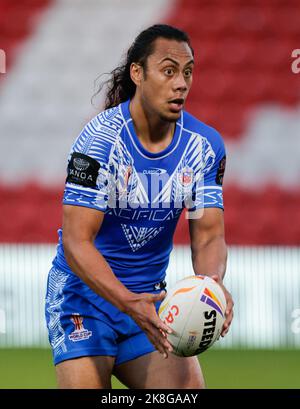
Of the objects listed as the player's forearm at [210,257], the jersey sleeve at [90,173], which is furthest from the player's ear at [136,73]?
the player's forearm at [210,257]

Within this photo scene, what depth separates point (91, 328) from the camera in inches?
183

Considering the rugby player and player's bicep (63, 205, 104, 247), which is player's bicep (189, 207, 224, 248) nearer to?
the rugby player

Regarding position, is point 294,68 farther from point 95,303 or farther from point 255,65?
point 95,303

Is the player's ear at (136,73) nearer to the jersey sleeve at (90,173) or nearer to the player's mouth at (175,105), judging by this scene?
the player's mouth at (175,105)

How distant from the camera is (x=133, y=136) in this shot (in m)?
4.65

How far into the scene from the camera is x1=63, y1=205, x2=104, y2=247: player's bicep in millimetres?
4406

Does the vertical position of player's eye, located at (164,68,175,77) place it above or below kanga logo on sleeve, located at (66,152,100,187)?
above

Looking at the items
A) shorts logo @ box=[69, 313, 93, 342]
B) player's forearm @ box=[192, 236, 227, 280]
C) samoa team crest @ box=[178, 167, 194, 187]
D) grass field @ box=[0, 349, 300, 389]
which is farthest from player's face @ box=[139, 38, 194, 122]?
grass field @ box=[0, 349, 300, 389]

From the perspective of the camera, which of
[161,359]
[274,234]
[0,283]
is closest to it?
[161,359]

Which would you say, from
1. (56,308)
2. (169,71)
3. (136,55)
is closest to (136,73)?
(136,55)

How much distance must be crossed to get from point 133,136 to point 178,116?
23cm

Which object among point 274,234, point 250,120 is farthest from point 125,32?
point 274,234

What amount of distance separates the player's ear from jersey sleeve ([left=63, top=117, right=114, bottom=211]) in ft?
1.18

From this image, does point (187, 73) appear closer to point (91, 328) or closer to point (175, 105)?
point (175, 105)
